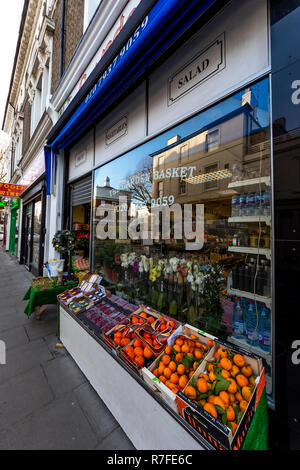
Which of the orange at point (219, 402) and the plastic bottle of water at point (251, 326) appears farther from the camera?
the plastic bottle of water at point (251, 326)

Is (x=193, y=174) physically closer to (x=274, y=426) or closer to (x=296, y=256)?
(x=296, y=256)

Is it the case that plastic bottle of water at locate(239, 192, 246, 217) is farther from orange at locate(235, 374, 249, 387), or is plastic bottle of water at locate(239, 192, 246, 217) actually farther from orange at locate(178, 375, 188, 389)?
orange at locate(178, 375, 188, 389)

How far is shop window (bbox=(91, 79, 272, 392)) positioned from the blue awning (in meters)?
0.86

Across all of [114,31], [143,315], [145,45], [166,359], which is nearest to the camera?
[166,359]

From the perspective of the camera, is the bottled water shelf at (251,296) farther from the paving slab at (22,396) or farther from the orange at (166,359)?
the paving slab at (22,396)

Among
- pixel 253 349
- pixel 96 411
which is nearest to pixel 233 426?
pixel 253 349

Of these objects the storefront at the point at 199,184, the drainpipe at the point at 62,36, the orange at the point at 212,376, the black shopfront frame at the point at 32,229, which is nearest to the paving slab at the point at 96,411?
the storefront at the point at 199,184

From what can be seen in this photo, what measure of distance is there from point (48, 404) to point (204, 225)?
2.72m

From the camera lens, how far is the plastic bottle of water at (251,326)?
195 centimetres

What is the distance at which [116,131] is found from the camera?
392 cm

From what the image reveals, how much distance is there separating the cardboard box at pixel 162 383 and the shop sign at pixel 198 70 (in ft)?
9.26

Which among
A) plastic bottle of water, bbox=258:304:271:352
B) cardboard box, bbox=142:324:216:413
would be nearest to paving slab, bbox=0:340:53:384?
cardboard box, bbox=142:324:216:413

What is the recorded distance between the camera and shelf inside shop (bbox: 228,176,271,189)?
1796 mm

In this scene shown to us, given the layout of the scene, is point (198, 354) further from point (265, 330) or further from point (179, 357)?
point (265, 330)
